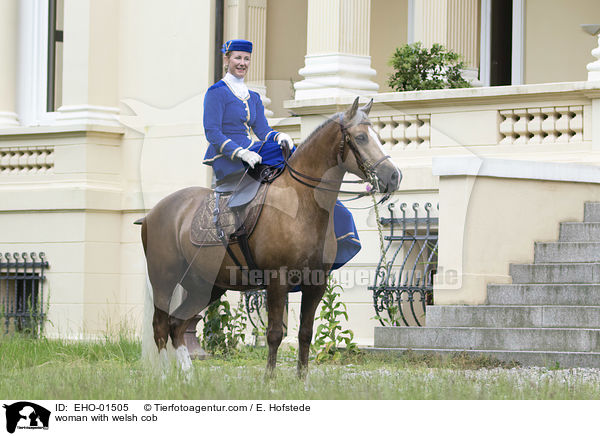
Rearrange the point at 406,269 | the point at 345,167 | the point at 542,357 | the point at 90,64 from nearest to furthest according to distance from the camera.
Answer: the point at 345,167 → the point at 542,357 → the point at 406,269 → the point at 90,64

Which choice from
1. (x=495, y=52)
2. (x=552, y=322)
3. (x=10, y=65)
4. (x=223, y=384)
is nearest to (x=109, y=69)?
(x=10, y=65)

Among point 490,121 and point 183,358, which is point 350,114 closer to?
point 183,358

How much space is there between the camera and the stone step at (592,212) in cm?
1245

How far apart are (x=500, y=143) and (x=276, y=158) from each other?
5.06 metres

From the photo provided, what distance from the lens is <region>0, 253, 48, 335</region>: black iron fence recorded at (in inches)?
667

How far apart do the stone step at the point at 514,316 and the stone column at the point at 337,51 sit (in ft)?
12.9

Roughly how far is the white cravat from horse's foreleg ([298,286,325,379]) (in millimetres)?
1615

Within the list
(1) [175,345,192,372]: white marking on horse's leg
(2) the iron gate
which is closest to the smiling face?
(1) [175,345,192,372]: white marking on horse's leg

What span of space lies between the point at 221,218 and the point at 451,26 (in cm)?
772

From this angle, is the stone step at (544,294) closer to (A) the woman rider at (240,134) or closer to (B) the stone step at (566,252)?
(B) the stone step at (566,252)

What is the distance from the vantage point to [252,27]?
18328mm

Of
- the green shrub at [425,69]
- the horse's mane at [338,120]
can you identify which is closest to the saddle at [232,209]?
the horse's mane at [338,120]

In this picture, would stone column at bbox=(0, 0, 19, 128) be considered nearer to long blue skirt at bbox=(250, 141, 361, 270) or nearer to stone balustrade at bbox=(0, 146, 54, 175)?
stone balustrade at bbox=(0, 146, 54, 175)
